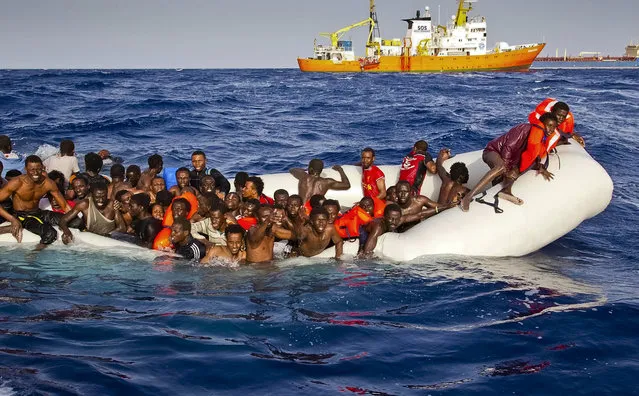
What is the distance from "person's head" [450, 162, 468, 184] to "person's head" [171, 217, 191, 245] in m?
3.20

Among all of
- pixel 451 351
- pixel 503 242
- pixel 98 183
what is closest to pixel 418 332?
pixel 451 351

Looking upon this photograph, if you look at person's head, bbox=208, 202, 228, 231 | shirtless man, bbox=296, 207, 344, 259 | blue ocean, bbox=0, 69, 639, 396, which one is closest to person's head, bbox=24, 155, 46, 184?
blue ocean, bbox=0, 69, 639, 396

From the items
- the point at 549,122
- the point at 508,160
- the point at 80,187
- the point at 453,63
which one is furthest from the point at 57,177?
the point at 453,63

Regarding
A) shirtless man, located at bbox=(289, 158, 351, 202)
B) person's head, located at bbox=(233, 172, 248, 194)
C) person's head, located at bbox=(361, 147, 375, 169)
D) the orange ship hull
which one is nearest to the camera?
person's head, located at bbox=(233, 172, 248, 194)

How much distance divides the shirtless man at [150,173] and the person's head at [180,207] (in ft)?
3.66

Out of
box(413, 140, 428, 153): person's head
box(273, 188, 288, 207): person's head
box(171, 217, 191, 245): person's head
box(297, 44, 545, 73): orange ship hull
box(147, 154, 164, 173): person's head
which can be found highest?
box(297, 44, 545, 73): orange ship hull

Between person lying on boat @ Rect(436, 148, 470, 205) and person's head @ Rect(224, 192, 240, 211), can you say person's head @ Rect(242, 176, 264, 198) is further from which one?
person lying on boat @ Rect(436, 148, 470, 205)

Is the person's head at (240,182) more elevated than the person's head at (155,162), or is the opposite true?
the person's head at (155,162)

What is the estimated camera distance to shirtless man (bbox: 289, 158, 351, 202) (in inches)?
326

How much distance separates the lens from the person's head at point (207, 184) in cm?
758

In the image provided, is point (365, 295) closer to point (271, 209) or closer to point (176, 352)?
point (271, 209)

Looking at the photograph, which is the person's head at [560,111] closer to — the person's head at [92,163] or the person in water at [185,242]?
the person in water at [185,242]

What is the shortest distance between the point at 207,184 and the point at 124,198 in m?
0.94

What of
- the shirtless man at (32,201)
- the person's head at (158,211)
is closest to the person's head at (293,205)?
the person's head at (158,211)
